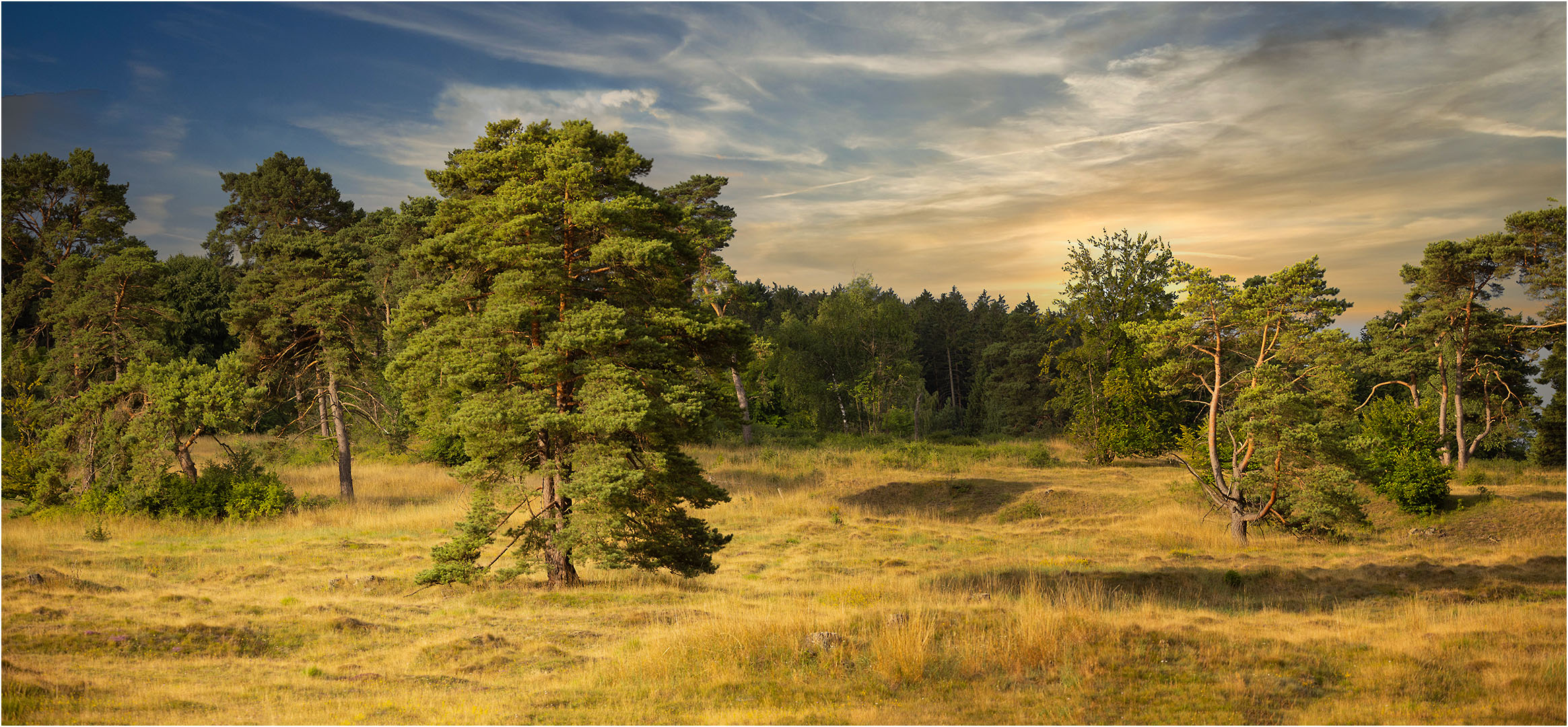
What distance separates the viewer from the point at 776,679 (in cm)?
965

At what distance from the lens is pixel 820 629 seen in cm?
1137

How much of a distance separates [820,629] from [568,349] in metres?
7.18

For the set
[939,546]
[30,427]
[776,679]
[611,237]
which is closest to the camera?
[776,679]

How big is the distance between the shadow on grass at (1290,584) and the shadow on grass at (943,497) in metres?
11.9

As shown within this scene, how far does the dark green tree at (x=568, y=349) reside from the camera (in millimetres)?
14922

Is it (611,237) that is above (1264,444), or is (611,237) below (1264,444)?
above

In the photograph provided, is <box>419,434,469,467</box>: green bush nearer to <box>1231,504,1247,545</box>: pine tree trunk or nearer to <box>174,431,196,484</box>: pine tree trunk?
<box>174,431,196,484</box>: pine tree trunk

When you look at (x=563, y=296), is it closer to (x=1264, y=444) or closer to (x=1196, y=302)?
(x=1196, y=302)

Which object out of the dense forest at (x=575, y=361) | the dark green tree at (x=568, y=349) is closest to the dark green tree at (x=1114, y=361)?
the dense forest at (x=575, y=361)

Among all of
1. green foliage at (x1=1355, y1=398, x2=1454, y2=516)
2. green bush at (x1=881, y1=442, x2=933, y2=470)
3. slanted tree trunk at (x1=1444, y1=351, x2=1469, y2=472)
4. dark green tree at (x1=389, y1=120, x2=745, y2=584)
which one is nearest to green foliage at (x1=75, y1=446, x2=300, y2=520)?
dark green tree at (x1=389, y1=120, x2=745, y2=584)

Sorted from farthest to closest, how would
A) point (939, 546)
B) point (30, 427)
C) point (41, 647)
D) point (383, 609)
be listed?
1. point (30, 427)
2. point (939, 546)
3. point (383, 609)
4. point (41, 647)

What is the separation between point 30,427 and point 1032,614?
30.4m

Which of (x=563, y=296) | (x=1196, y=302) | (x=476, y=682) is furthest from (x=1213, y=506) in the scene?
(x=476, y=682)

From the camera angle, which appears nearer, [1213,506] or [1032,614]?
[1032,614]
